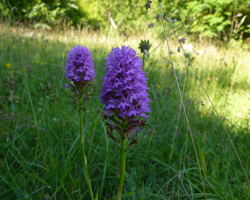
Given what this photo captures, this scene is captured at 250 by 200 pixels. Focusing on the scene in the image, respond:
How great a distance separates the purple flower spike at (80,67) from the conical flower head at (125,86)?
0.75m

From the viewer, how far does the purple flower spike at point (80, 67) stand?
1.78 metres

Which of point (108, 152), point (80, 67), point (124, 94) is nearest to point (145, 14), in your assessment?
point (80, 67)

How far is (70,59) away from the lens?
189 centimetres

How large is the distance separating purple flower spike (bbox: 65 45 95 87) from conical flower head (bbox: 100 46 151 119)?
753 mm

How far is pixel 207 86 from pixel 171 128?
212 centimetres

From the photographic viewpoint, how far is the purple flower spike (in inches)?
69.9

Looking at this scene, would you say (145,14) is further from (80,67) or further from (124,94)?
(124,94)

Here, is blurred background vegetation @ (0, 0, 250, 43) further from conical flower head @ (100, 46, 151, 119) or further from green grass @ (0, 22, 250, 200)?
green grass @ (0, 22, 250, 200)

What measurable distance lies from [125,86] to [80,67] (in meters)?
0.96

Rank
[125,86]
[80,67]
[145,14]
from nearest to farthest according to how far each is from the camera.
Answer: [125,86] < [80,67] < [145,14]

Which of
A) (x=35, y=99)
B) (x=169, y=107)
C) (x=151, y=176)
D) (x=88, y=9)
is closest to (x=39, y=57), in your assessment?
(x=35, y=99)

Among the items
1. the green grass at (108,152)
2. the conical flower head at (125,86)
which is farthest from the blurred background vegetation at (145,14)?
the green grass at (108,152)

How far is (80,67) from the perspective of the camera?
1810 millimetres

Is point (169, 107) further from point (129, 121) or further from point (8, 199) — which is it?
point (8, 199)
